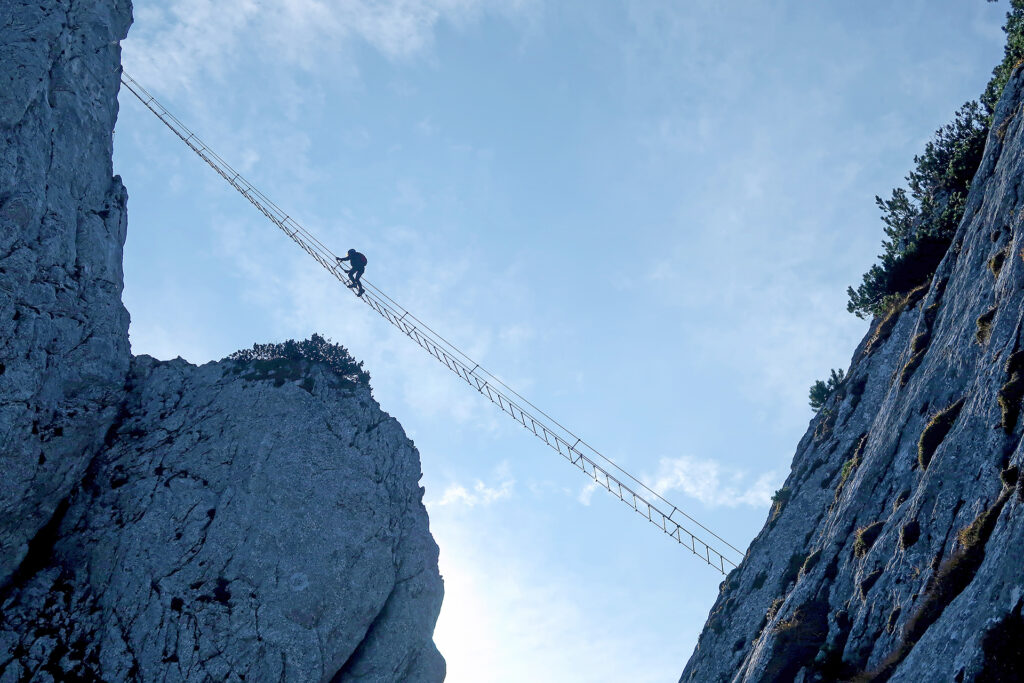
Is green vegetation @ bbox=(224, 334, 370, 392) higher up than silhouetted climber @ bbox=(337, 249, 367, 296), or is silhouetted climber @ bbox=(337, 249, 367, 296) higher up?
silhouetted climber @ bbox=(337, 249, 367, 296)

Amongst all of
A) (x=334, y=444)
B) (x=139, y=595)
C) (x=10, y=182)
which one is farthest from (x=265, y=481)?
(x=10, y=182)

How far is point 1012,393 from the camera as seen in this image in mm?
21641

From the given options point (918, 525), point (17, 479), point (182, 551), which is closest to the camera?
point (918, 525)

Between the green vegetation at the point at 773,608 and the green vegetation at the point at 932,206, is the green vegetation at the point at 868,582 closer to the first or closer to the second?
the green vegetation at the point at 773,608

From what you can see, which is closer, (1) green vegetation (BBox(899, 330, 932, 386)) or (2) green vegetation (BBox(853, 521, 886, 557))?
(2) green vegetation (BBox(853, 521, 886, 557))

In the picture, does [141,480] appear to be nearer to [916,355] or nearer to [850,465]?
[850,465]

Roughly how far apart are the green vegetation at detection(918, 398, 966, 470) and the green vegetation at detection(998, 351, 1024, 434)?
3.21 metres

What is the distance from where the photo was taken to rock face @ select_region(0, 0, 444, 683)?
104 ft

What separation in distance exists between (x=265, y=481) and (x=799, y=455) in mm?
27086

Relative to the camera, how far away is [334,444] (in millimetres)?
40156

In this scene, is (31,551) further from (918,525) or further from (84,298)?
(918,525)

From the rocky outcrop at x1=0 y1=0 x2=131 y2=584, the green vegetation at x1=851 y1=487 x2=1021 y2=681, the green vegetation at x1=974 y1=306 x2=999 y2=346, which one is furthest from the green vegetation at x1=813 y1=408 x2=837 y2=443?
the rocky outcrop at x1=0 y1=0 x2=131 y2=584

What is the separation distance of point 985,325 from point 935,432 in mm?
3837

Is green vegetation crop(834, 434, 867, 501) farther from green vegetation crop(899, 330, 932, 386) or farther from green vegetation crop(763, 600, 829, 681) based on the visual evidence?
green vegetation crop(763, 600, 829, 681)
